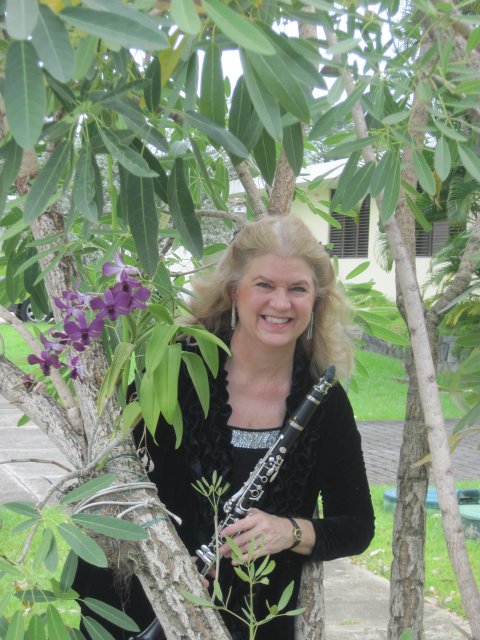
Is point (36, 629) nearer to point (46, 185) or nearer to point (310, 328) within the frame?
point (46, 185)

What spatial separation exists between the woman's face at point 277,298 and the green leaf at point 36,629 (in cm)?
98

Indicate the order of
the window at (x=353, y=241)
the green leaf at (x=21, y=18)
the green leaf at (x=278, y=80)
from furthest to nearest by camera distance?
the window at (x=353, y=241) → the green leaf at (x=278, y=80) → the green leaf at (x=21, y=18)

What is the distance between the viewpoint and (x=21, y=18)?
74 centimetres

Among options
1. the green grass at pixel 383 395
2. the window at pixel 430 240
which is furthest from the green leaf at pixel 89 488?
the window at pixel 430 240

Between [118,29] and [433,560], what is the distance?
537 cm

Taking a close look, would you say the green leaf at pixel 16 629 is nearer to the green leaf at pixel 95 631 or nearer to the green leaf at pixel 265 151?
the green leaf at pixel 95 631

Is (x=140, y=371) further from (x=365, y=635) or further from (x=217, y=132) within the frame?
(x=365, y=635)

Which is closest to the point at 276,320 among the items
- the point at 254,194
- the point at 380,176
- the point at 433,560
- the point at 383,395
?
the point at 254,194

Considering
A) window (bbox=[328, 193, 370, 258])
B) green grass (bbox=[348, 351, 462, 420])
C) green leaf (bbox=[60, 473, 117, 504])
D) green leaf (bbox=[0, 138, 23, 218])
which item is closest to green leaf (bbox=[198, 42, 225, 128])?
green leaf (bbox=[0, 138, 23, 218])

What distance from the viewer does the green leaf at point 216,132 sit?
1.14 m

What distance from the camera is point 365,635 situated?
434cm

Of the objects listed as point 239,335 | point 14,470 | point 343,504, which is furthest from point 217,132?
point 14,470

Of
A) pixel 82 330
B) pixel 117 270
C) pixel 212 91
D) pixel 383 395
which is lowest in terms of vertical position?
pixel 383 395

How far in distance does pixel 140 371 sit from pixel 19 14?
1.12 m
